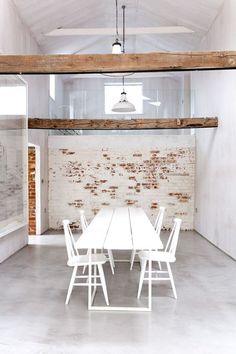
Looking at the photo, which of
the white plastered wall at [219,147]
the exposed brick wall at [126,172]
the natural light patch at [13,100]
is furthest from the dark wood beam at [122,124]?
the exposed brick wall at [126,172]

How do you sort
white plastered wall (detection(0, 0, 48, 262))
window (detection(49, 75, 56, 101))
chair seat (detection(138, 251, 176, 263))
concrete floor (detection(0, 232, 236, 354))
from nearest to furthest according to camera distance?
1. concrete floor (detection(0, 232, 236, 354))
2. chair seat (detection(138, 251, 176, 263))
3. white plastered wall (detection(0, 0, 48, 262))
4. window (detection(49, 75, 56, 101))

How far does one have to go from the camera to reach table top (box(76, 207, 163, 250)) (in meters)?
3.43

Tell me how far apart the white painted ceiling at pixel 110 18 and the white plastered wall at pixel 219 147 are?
1.16 feet

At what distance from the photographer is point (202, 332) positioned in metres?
3.14

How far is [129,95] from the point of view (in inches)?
419

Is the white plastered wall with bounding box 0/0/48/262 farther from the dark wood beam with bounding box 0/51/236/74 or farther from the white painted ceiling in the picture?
the dark wood beam with bounding box 0/51/236/74

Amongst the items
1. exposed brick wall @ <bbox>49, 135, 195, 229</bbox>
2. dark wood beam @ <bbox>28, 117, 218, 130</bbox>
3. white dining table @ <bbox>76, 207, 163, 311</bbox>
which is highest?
dark wood beam @ <bbox>28, 117, 218, 130</bbox>

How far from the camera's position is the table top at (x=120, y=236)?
3430mm

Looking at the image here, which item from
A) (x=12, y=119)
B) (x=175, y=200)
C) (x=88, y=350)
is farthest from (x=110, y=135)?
(x=88, y=350)

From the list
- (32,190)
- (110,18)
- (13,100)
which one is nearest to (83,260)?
(13,100)

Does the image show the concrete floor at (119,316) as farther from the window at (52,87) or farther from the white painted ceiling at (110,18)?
the window at (52,87)

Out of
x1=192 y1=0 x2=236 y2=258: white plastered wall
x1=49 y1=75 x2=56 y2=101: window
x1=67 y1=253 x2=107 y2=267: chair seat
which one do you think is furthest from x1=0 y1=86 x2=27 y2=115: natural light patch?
x1=192 y1=0 x2=236 y2=258: white plastered wall

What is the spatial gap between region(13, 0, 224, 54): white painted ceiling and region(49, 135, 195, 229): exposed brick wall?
95.1 inches

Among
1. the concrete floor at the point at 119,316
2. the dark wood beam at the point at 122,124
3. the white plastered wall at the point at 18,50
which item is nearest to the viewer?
the concrete floor at the point at 119,316
